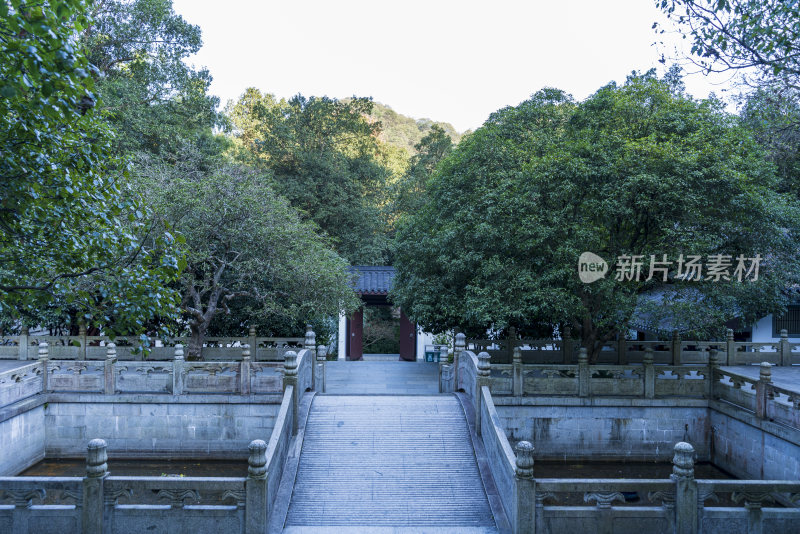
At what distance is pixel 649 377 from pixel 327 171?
1810 centimetres

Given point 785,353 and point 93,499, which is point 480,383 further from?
point 785,353

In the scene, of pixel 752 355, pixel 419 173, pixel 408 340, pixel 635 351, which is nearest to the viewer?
pixel 635 351

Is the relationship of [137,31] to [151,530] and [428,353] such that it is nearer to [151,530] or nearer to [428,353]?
[428,353]

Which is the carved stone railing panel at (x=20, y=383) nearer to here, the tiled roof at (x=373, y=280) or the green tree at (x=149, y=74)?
the green tree at (x=149, y=74)

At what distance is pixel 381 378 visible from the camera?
16109 mm

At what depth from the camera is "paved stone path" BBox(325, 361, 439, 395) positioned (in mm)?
14359

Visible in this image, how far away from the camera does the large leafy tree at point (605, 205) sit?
35.2ft

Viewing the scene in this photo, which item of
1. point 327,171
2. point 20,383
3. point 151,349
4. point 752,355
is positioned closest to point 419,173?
point 327,171

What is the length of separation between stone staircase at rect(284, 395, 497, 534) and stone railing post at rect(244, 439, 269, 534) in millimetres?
675

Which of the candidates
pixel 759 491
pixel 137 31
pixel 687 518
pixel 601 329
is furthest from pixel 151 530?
pixel 137 31

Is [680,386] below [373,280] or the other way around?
below

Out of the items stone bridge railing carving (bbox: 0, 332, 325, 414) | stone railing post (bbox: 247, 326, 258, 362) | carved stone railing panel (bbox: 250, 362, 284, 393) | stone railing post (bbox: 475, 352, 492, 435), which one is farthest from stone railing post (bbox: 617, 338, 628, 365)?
stone railing post (bbox: 247, 326, 258, 362)

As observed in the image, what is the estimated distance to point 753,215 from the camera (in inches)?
446

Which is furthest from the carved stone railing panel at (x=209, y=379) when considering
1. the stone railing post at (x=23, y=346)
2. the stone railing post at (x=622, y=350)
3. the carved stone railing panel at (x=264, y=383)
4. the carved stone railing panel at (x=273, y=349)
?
the stone railing post at (x=622, y=350)
